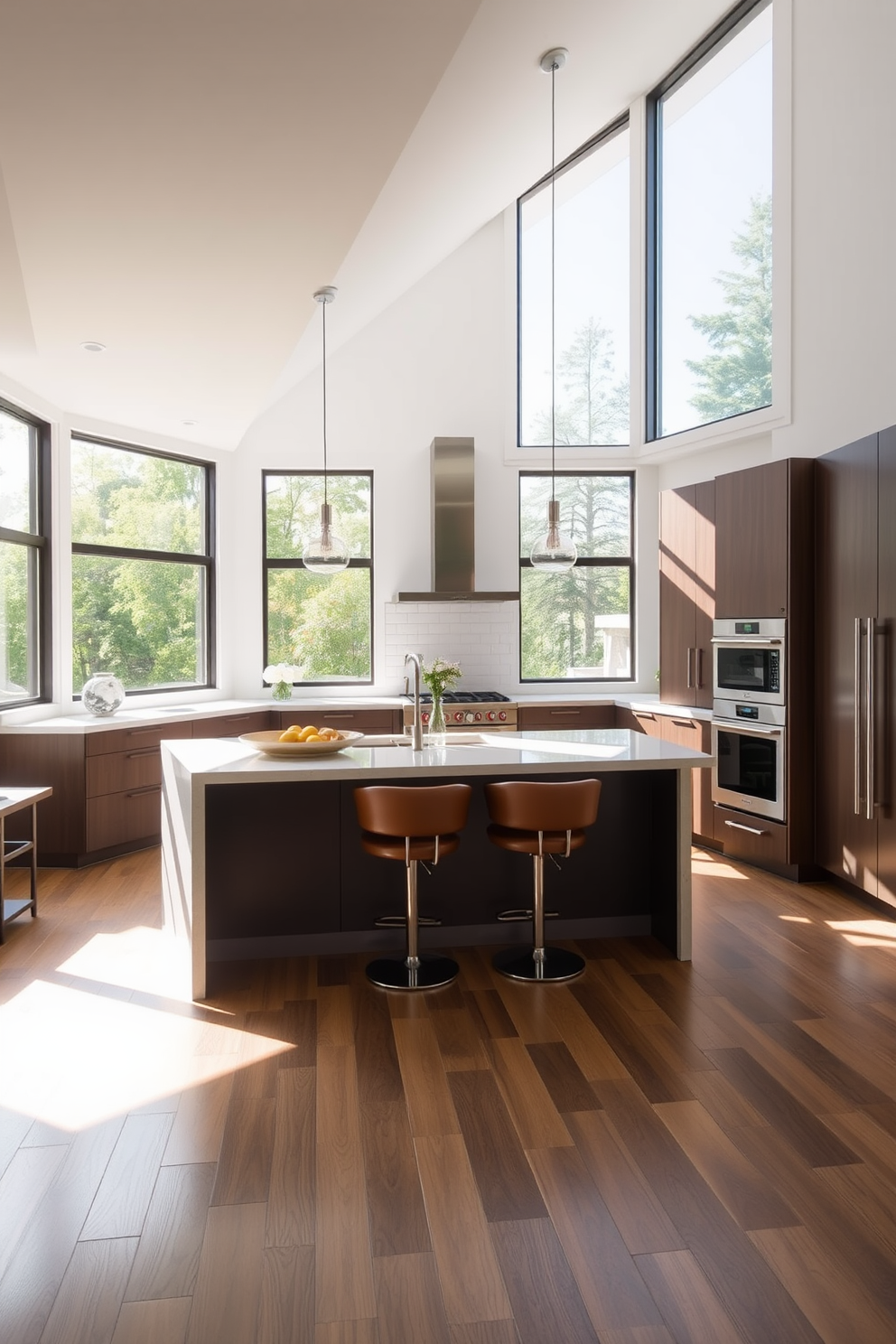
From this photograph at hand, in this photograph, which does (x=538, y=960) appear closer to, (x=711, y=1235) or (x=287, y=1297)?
(x=711, y=1235)

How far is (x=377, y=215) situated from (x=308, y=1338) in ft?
14.5

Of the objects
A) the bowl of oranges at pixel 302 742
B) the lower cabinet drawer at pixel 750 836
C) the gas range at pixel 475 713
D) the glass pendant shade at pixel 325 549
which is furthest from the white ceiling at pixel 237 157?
the lower cabinet drawer at pixel 750 836

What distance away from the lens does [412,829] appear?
3.37m

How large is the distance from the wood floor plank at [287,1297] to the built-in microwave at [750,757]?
145 inches

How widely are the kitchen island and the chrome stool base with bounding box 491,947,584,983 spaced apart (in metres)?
0.20

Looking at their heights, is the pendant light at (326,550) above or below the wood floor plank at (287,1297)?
above

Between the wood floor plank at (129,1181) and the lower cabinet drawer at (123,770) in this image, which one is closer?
the wood floor plank at (129,1181)

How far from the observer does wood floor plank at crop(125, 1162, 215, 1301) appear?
187cm

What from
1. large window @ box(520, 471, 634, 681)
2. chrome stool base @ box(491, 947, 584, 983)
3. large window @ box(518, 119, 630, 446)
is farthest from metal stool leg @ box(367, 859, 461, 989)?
large window @ box(518, 119, 630, 446)

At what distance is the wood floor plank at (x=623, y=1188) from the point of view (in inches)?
79.3

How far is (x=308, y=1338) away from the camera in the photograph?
1.72 metres

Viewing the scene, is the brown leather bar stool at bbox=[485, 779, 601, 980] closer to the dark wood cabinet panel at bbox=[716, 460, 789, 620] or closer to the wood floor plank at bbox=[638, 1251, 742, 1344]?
the wood floor plank at bbox=[638, 1251, 742, 1344]

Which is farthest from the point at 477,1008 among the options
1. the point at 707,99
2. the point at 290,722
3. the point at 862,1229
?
the point at 707,99

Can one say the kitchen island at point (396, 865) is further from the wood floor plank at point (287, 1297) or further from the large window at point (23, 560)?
the large window at point (23, 560)
